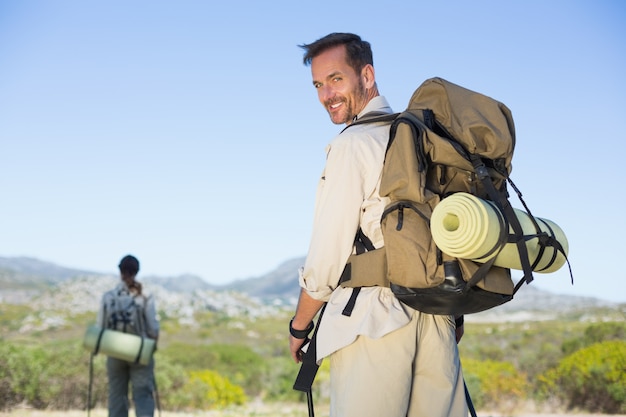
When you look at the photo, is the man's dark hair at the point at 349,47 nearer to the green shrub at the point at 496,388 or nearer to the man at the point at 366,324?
the man at the point at 366,324

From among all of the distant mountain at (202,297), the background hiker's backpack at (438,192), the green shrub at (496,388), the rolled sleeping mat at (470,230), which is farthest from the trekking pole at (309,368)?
the distant mountain at (202,297)

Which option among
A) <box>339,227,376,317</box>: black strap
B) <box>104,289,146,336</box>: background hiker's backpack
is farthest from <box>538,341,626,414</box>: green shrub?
<box>339,227,376,317</box>: black strap

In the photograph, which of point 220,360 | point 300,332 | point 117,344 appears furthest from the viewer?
point 220,360

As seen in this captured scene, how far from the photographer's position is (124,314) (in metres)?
7.50

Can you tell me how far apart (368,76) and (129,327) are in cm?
553

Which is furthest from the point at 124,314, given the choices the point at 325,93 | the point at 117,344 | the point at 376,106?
the point at 376,106

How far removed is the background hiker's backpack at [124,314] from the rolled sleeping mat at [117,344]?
1.16 feet

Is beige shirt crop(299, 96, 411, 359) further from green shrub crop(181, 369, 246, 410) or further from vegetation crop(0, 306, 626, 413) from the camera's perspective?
green shrub crop(181, 369, 246, 410)

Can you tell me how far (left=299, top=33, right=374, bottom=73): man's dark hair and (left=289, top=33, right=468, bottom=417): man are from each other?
1.09ft

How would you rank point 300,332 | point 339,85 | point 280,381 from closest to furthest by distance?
point 300,332 < point 339,85 < point 280,381

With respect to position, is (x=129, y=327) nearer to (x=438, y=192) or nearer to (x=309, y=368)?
(x=309, y=368)

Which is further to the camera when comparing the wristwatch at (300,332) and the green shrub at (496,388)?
the green shrub at (496,388)

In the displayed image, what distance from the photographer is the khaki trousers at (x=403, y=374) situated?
7.08 ft

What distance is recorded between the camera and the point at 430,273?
81.0 inches
